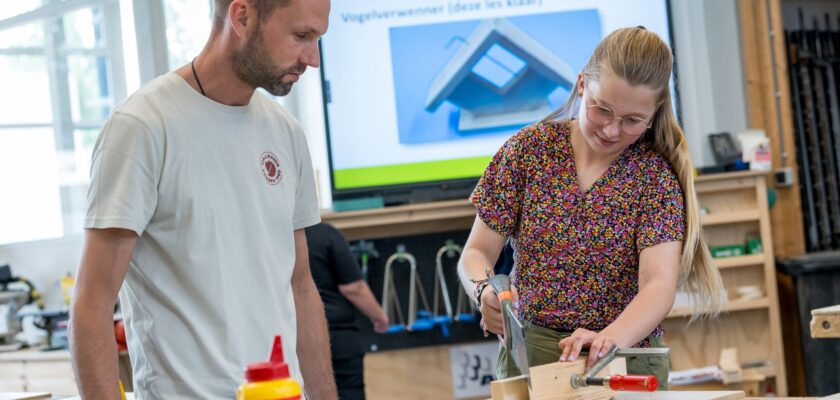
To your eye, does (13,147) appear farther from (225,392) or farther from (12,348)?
(225,392)

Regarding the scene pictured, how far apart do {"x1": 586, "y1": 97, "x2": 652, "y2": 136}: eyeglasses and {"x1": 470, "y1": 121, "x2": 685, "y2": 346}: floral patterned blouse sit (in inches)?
4.5

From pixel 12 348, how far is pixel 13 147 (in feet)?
3.12

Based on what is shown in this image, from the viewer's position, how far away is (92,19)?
4.96 metres

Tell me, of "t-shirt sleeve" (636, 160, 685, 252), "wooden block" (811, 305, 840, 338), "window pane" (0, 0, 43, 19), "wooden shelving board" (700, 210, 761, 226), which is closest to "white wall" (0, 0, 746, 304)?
"wooden shelving board" (700, 210, 761, 226)

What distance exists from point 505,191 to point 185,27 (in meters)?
3.16

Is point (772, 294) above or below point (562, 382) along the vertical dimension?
below

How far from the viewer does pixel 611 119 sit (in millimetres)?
2135

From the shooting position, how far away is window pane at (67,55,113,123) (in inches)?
195

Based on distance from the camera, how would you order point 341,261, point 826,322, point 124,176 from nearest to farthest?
point 124,176 < point 826,322 < point 341,261

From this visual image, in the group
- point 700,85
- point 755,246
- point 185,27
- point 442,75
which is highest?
point 185,27

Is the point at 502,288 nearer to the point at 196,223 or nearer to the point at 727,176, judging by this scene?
the point at 196,223

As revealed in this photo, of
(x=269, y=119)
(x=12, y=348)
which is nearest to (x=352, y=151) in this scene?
(x=12, y=348)

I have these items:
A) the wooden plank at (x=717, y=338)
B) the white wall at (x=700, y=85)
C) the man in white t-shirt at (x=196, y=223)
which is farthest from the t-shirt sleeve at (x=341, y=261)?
the man in white t-shirt at (x=196, y=223)

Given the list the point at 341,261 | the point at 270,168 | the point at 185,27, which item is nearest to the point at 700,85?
the point at 341,261
